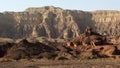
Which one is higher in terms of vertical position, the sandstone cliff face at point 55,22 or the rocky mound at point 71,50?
the rocky mound at point 71,50

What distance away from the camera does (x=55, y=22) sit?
519ft

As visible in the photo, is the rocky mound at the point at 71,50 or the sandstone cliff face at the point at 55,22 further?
the sandstone cliff face at the point at 55,22

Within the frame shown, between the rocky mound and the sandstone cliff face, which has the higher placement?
the rocky mound

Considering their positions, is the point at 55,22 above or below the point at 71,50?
A: below

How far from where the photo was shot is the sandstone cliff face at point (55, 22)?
148 m

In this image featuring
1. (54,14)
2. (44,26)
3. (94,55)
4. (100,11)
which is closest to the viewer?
(94,55)

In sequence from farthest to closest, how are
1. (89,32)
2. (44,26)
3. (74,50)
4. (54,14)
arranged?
(54,14) < (44,26) < (89,32) < (74,50)

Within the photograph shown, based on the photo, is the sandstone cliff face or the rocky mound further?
the sandstone cliff face

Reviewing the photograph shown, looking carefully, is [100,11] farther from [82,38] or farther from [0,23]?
[82,38]

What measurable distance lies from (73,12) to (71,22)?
1474 centimetres

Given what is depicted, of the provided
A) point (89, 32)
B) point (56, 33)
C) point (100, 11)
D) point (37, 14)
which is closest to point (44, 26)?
point (56, 33)

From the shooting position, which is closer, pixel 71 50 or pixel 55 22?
pixel 71 50

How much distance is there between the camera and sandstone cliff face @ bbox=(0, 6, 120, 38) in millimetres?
148000

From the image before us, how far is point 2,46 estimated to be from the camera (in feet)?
164
